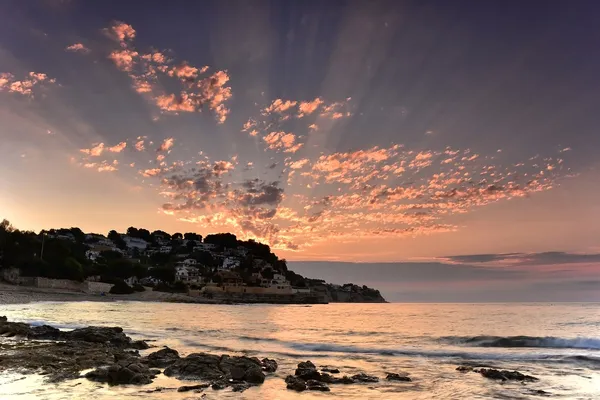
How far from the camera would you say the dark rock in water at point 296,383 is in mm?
12497

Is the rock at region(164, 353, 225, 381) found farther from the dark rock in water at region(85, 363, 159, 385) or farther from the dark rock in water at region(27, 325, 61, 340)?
the dark rock in water at region(27, 325, 61, 340)

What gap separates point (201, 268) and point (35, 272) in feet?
336

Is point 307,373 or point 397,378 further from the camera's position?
point 397,378

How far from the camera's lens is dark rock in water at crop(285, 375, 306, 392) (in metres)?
12.5

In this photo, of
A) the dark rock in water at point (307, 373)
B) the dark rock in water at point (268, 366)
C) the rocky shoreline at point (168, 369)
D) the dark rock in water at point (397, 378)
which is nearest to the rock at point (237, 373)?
the rocky shoreline at point (168, 369)

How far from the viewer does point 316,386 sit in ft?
41.9

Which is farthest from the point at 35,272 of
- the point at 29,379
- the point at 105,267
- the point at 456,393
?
the point at 456,393

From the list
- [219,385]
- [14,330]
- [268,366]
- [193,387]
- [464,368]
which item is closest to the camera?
[193,387]

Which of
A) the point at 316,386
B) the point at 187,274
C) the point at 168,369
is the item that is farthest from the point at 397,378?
the point at 187,274

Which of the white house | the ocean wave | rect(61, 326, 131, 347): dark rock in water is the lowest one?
the ocean wave

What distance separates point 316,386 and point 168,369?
4988 millimetres

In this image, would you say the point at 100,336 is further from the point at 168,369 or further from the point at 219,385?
the point at 219,385

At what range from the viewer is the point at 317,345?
2494cm

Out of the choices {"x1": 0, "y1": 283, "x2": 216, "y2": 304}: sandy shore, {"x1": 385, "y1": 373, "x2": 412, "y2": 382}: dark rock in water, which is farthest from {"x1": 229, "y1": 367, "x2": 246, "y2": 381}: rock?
{"x1": 0, "y1": 283, "x2": 216, "y2": 304}: sandy shore
